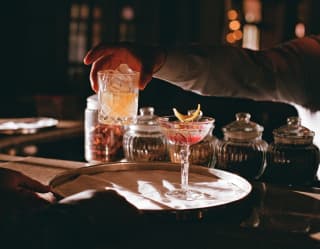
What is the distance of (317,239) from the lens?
1250 millimetres

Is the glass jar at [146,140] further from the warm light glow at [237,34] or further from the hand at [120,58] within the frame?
the warm light glow at [237,34]

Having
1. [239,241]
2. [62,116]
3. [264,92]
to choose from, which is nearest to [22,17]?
[62,116]

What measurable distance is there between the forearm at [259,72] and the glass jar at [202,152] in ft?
1.72

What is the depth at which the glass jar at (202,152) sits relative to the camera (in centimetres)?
189

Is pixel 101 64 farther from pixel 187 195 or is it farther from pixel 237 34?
pixel 237 34

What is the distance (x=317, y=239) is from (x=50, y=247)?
2.00 ft

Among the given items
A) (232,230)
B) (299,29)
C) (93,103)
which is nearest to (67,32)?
(299,29)

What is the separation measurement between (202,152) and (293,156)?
31cm

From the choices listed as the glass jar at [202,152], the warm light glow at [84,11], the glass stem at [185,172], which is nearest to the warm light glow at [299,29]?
the warm light glow at [84,11]

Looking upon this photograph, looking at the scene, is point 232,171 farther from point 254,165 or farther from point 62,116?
point 62,116

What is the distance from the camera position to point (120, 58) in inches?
73.5

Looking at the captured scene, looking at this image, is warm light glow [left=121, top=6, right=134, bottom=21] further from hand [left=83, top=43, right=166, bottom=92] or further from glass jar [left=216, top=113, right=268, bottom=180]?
glass jar [left=216, top=113, right=268, bottom=180]

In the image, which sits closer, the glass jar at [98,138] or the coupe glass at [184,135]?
the coupe glass at [184,135]

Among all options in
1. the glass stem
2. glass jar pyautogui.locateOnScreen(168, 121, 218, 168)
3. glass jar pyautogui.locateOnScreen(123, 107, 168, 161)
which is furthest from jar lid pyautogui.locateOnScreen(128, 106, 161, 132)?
the glass stem
